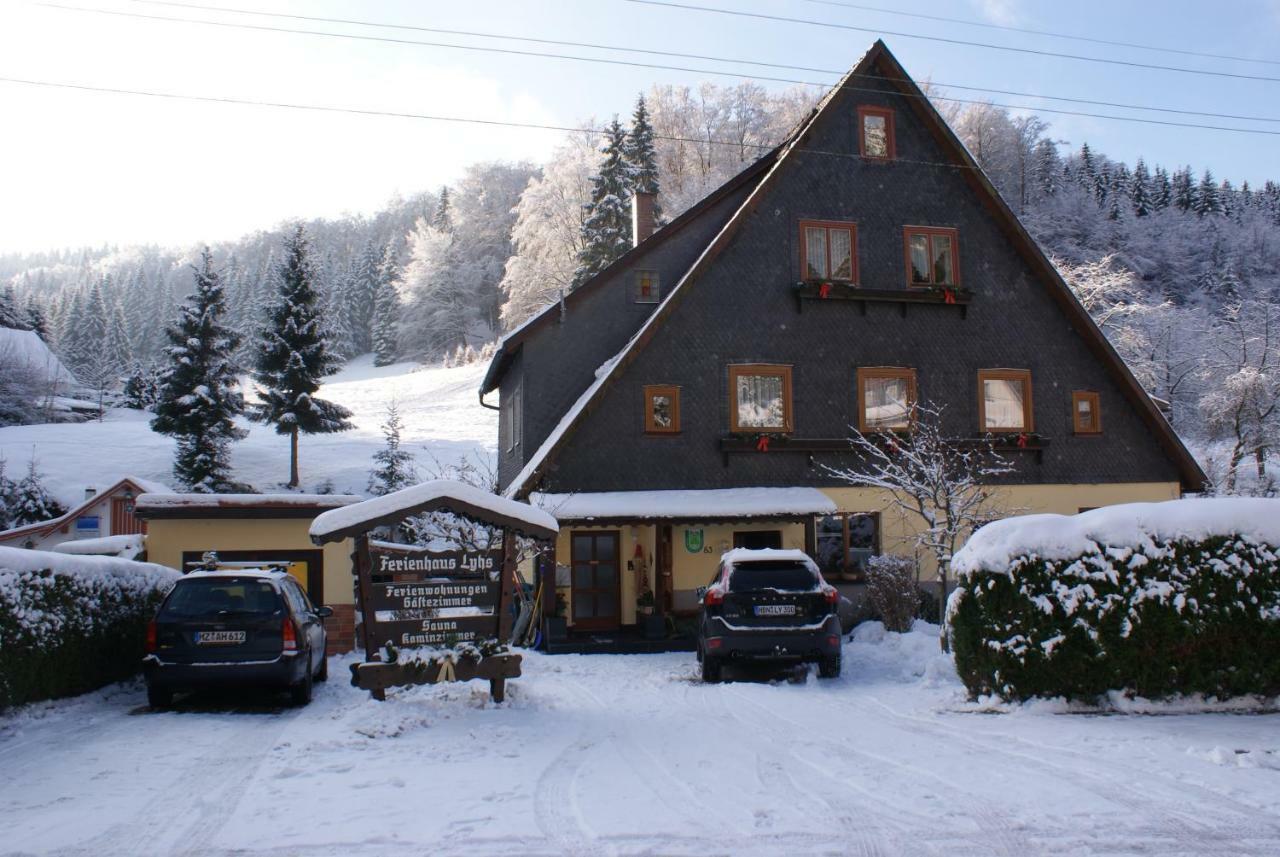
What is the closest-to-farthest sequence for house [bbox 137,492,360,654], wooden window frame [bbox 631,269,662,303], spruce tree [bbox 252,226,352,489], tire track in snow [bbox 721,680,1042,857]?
tire track in snow [bbox 721,680,1042,857]
house [bbox 137,492,360,654]
wooden window frame [bbox 631,269,662,303]
spruce tree [bbox 252,226,352,489]

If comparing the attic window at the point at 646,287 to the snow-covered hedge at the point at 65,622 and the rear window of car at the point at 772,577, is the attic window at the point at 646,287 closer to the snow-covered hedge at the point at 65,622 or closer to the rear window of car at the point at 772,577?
the rear window of car at the point at 772,577

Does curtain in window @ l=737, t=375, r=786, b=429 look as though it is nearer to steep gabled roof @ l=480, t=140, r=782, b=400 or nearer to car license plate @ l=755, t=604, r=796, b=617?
steep gabled roof @ l=480, t=140, r=782, b=400

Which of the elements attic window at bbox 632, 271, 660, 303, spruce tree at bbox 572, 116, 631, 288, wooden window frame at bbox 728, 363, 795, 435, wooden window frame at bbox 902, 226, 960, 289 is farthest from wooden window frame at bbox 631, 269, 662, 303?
spruce tree at bbox 572, 116, 631, 288

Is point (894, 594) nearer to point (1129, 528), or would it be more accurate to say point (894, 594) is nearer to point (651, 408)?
point (651, 408)

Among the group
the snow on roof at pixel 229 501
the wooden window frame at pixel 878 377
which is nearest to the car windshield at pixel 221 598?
the snow on roof at pixel 229 501

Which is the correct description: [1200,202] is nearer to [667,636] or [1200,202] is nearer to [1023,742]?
[667,636]

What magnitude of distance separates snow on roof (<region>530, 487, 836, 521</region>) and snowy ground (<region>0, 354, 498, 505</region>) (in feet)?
70.6

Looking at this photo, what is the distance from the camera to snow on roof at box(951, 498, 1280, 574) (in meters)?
9.91

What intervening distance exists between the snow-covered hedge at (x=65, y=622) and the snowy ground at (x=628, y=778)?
0.32 metres

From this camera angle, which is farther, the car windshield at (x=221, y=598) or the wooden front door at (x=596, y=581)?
the wooden front door at (x=596, y=581)

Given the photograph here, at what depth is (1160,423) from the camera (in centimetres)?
2252

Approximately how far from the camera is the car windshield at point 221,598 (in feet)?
36.3

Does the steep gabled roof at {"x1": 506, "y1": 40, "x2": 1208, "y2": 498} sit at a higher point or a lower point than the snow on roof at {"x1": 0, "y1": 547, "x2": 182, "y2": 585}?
higher

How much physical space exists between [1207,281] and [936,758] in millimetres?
63946
